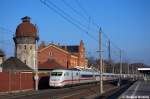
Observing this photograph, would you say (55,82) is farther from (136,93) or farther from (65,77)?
(136,93)

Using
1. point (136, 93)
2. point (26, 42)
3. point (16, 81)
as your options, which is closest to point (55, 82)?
point (16, 81)

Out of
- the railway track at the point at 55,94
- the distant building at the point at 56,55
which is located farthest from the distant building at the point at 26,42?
the railway track at the point at 55,94

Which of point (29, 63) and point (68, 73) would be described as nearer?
point (68, 73)

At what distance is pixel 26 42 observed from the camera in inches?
3479

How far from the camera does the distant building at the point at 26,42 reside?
8725cm

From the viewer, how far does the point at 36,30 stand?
298 ft

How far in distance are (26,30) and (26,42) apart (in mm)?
3301

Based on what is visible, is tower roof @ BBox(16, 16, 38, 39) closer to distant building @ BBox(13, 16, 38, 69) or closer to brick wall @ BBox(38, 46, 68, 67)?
distant building @ BBox(13, 16, 38, 69)

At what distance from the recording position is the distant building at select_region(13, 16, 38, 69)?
8725 centimetres

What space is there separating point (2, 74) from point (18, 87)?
20.9ft

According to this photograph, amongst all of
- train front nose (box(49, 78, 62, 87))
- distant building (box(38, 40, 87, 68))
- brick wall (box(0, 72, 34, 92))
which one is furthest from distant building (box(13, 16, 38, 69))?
distant building (box(38, 40, 87, 68))

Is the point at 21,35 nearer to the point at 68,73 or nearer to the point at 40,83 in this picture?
the point at 40,83

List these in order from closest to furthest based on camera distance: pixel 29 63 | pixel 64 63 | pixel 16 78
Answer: pixel 16 78
pixel 29 63
pixel 64 63

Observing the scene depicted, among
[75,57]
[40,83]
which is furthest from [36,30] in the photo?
[75,57]
